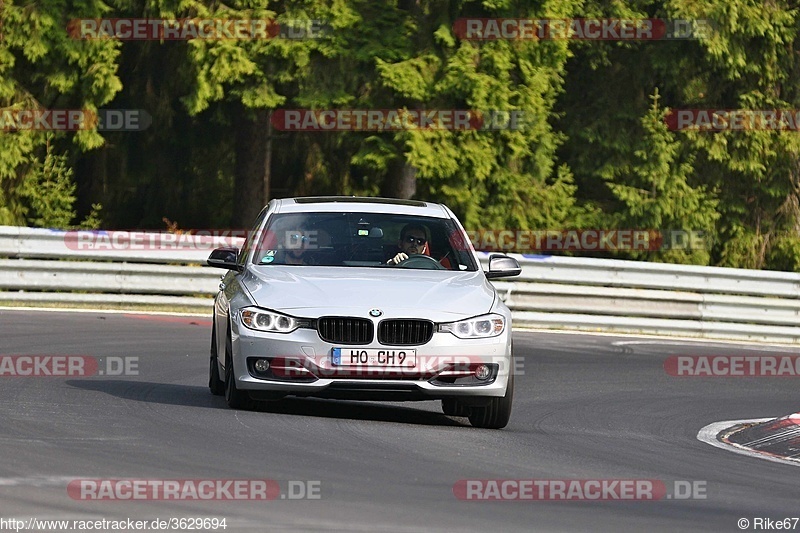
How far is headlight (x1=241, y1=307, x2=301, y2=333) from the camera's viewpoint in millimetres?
10938

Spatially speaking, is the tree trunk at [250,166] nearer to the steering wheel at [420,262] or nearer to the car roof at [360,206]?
the car roof at [360,206]

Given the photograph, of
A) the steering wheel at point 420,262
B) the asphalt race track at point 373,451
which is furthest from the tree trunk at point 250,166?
the steering wheel at point 420,262

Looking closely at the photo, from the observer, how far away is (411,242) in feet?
40.7

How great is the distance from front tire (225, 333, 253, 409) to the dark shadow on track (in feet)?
0.29

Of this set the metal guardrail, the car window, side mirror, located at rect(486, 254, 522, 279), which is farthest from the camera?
the metal guardrail

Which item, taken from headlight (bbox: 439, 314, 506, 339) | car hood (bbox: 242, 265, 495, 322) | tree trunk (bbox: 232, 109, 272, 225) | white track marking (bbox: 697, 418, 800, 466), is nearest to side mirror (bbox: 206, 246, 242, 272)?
car hood (bbox: 242, 265, 495, 322)

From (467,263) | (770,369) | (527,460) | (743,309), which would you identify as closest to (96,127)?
(743,309)

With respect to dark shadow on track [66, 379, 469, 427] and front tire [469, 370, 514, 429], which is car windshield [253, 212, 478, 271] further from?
front tire [469, 370, 514, 429]

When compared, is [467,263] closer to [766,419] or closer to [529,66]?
[766,419]

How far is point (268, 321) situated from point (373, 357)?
74cm

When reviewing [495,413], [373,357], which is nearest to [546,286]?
[495,413]

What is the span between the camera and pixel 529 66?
27125 millimetres

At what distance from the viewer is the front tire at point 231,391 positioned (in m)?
11.4

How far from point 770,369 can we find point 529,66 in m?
9.71
